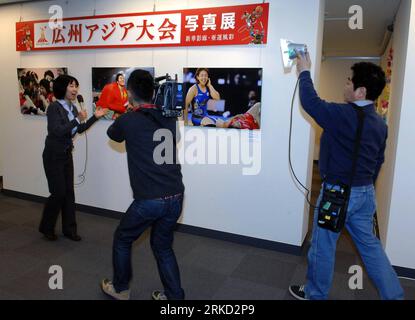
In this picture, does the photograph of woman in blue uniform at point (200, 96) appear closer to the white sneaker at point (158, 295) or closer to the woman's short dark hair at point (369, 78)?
the woman's short dark hair at point (369, 78)

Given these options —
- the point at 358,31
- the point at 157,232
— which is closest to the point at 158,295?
the point at 157,232

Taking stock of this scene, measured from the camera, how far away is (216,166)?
340 cm

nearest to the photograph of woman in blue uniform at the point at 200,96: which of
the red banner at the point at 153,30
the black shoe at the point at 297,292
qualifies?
the red banner at the point at 153,30

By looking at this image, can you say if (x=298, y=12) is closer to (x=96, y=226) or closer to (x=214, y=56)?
(x=214, y=56)

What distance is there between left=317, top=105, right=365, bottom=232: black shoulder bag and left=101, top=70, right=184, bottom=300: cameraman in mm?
877

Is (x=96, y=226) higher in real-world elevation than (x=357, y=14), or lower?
lower

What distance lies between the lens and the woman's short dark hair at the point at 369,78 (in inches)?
75.7

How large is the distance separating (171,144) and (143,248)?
152 cm

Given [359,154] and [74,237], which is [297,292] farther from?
[74,237]

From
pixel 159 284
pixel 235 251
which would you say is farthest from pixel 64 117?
pixel 235 251

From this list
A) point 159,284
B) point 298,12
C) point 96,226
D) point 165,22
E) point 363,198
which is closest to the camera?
point 363,198

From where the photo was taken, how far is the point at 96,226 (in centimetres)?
373

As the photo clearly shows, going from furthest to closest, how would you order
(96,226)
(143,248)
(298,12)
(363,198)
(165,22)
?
1. (96,226)
2. (165,22)
3. (143,248)
4. (298,12)
5. (363,198)

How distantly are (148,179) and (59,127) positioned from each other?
4.87ft
